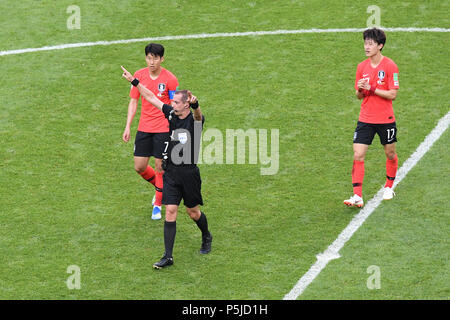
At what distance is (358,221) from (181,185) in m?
2.74

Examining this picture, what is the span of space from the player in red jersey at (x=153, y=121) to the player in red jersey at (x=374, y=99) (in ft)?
8.90

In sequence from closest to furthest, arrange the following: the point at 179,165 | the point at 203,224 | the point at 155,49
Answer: the point at 179,165, the point at 203,224, the point at 155,49

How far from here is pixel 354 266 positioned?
9.99 metres

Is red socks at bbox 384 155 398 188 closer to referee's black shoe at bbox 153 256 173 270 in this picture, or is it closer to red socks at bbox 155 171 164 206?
red socks at bbox 155 171 164 206

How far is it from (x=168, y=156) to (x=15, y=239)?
2608 mm

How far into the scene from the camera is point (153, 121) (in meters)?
11.2

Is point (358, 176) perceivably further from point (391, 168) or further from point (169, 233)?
point (169, 233)

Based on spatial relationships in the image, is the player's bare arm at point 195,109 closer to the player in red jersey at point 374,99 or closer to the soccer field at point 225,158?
the soccer field at point 225,158

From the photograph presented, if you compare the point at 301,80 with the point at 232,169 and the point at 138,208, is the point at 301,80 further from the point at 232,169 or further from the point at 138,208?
the point at 138,208

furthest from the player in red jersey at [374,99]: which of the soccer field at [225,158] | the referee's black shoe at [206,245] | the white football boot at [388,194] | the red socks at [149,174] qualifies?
the red socks at [149,174]

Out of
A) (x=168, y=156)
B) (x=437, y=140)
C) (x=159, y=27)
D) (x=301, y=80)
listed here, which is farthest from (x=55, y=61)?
(x=437, y=140)

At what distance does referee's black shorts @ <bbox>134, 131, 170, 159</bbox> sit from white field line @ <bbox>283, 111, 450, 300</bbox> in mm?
2752

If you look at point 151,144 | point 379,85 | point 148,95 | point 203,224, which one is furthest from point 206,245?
point 379,85

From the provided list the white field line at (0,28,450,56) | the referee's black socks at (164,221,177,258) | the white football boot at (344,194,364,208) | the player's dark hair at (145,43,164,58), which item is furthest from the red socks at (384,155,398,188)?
the white field line at (0,28,450,56)
